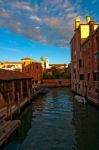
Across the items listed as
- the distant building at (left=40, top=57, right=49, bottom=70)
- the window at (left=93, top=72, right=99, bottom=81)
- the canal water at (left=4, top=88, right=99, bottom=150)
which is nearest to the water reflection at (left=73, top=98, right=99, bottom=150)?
the canal water at (left=4, top=88, right=99, bottom=150)

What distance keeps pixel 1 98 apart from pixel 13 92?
6.93 meters

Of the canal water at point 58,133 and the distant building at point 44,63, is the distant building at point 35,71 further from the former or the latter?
the canal water at point 58,133

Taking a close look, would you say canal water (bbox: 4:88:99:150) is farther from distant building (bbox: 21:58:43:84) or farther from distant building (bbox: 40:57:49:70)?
distant building (bbox: 40:57:49:70)

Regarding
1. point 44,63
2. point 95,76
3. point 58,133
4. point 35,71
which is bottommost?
point 58,133

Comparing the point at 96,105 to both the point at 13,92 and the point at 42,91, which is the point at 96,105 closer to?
the point at 13,92

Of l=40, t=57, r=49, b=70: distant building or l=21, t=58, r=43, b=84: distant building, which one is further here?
l=40, t=57, r=49, b=70: distant building

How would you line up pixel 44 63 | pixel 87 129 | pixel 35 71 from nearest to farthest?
pixel 87 129 < pixel 35 71 < pixel 44 63

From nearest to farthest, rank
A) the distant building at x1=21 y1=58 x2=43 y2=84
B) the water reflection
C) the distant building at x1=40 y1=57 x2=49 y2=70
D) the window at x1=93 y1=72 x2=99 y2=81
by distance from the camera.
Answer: the water reflection → the window at x1=93 y1=72 x2=99 y2=81 → the distant building at x1=21 y1=58 x2=43 y2=84 → the distant building at x1=40 y1=57 x2=49 y2=70

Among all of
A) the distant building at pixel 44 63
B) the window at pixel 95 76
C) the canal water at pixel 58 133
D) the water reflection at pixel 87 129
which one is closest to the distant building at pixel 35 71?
the distant building at pixel 44 63

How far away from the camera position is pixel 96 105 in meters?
32.3

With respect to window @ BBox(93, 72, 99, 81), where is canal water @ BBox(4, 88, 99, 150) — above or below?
below

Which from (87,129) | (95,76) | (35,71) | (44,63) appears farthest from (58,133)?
(44,63)

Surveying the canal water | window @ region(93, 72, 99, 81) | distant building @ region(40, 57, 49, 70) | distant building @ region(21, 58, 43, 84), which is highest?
distant building @ region(40, 57, 49, 70)

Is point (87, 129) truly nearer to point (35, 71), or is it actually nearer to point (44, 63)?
point (35, 71)
